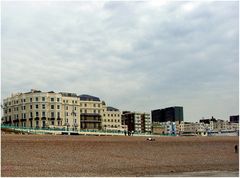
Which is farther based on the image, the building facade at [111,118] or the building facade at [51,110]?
the building facade at [111,118]

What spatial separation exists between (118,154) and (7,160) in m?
12.2

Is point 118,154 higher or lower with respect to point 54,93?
lower

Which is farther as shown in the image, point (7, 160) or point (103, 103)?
point (103, 103)

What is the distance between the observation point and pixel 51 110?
435 feet

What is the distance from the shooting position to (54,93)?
13500 centimetres

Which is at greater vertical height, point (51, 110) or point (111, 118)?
point (51, 110)

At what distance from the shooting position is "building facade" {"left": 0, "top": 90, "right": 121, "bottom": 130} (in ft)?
426

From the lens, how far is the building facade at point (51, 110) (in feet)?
426

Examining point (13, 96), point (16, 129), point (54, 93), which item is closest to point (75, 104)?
point (54, 93)

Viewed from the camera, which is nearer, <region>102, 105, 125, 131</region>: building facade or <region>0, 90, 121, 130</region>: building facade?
<region>0, 90, 121, 130</region>: building facade

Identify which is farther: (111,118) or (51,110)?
(111,118)

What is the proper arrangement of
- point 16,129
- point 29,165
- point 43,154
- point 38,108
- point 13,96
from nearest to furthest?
point 29,165 < point 43,154 < point 16,129 < point 38,108 < point 13,96

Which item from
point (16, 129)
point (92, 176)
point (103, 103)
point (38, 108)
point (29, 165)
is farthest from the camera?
point (103, 103)

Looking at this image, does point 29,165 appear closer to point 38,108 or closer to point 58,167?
point 58,167
